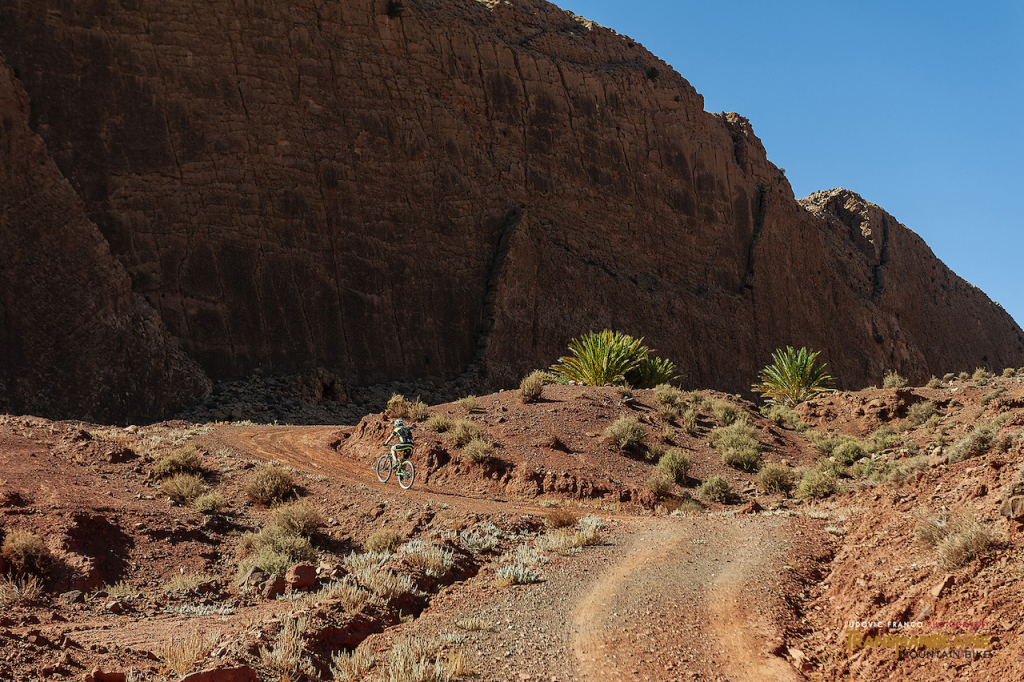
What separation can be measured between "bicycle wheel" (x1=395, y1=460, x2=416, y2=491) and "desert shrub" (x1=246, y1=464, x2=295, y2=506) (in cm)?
206

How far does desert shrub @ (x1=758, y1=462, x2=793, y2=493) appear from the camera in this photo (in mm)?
15562

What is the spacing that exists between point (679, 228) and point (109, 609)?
39188 mm

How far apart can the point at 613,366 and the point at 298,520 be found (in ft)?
44.5

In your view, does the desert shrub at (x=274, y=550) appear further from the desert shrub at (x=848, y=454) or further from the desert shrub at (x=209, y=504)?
the desert shrub at (x=848, y=454)

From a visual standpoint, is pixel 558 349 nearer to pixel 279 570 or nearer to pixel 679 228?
pixel 679 228

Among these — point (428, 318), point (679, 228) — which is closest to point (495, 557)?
point (428, 318)

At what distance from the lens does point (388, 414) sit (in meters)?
19.0

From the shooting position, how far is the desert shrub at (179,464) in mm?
13617

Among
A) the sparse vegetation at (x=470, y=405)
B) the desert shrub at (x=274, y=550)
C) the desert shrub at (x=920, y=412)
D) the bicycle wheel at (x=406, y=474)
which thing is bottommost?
the desert shrub at (x=274, y=550)

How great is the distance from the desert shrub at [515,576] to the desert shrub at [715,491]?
693 centimetres

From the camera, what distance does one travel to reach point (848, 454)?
17203 millimetres

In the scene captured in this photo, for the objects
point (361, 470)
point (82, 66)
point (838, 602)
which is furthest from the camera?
point (82, 66)

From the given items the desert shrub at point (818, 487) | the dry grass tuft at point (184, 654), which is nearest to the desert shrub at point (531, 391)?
the desert shrub at point (818, 487)

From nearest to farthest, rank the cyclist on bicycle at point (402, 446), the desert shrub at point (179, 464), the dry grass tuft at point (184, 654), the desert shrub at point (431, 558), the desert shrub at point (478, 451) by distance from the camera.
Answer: the dry grass tuft at point (184, 654) → the desert shrub at point (431, 558) → the desert shrub at point (179, 464) → the cyclist on bicycle at point (402, 446) → the desert shrub at point (478, 451)
